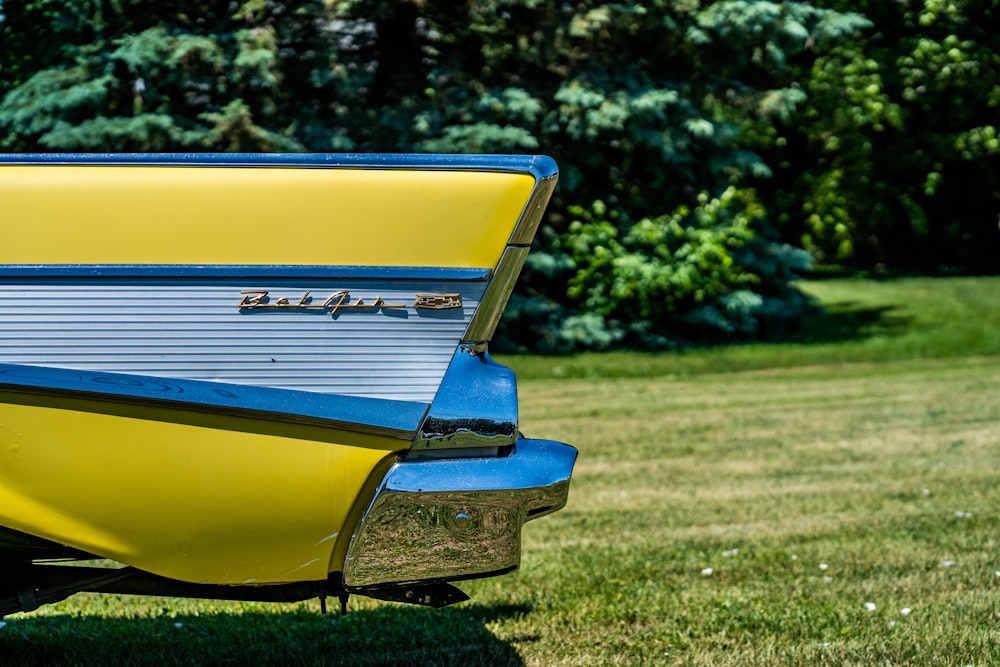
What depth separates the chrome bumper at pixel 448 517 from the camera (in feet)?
8.87

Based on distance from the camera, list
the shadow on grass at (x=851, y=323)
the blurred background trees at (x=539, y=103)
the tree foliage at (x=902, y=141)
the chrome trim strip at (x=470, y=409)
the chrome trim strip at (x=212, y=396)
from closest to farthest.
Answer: the chrome trim strip at (x=212, y=396) < the chrome trim strip at (x=470, y=409) < the blurred background trees at (x=539, y=103) < the shadow on grass at (x=851, y=323) < the tree foliage at (x=902, y=141)

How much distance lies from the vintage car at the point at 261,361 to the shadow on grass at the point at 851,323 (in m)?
16.5

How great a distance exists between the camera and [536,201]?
2771 mm

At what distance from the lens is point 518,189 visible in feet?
9.05

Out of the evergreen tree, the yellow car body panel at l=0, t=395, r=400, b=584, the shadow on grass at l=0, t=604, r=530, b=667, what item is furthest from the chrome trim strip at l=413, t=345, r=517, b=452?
the evergreen tree

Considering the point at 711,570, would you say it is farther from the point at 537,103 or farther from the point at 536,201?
the point at 537,103

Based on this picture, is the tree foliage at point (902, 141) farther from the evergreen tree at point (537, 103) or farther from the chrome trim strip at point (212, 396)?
the chrome trim strip at point (212, 396)

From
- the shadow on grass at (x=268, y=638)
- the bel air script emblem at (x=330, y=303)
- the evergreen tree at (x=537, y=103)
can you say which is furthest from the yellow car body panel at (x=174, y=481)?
the evergreen tree at (x=537, y=103)

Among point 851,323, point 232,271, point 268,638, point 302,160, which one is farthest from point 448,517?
point 851,323

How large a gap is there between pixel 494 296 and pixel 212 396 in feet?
2.30

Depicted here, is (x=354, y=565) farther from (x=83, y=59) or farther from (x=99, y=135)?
(x=83, y=59)

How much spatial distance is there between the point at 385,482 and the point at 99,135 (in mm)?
14233

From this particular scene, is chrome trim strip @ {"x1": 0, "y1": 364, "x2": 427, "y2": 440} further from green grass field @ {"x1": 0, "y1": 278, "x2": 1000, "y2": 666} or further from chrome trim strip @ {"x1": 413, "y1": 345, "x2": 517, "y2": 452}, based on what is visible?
green grass field @ {"x1": 0, "y1": 278, "x2": 1000, "y2": 666}

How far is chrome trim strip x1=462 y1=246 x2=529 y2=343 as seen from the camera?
2.73 metres
